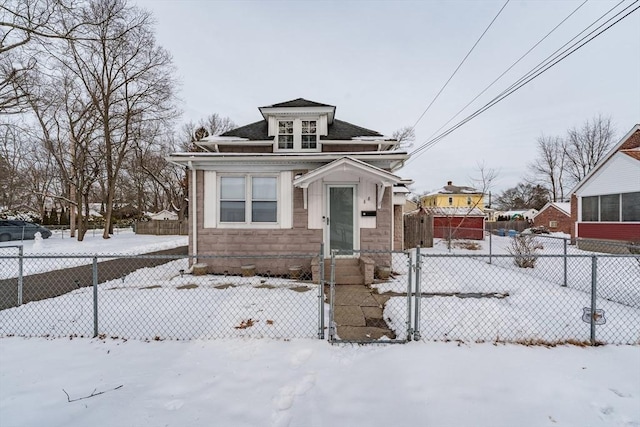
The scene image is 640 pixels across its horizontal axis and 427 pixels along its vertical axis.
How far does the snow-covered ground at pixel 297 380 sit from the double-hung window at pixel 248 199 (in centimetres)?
411

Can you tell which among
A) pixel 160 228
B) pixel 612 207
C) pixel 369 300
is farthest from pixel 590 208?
pixel 160 228

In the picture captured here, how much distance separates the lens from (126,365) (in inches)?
131


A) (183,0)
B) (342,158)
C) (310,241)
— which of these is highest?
(183,0)

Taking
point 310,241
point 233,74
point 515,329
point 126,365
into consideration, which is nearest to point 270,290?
point 310,241

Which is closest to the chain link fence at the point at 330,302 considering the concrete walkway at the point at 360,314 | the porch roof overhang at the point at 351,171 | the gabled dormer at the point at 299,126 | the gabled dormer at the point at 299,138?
the concrete walkway at the point at 360,314

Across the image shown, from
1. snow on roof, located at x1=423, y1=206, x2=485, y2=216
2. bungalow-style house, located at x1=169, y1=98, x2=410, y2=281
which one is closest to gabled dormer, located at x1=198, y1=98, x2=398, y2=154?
bungalow-style house, located at x1=169, y1=98, x2=410, y2=281

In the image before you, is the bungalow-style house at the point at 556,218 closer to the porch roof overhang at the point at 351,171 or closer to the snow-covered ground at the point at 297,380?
the porch roof overhang at the point at 351,171

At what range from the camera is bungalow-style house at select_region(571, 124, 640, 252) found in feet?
44.7

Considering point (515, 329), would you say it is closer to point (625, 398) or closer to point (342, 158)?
point (625, 398)

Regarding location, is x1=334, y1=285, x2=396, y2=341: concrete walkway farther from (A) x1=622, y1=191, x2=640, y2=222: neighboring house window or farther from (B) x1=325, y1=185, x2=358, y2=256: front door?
(A) x1=622, y1=191, x2=640, y2=222: neighboring house window

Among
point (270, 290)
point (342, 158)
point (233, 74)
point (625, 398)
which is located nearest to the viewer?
point (625, 398)

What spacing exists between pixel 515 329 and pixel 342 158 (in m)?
5.21

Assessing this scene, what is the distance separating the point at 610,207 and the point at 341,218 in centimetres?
1617

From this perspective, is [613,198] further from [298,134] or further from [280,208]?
[280,208]
